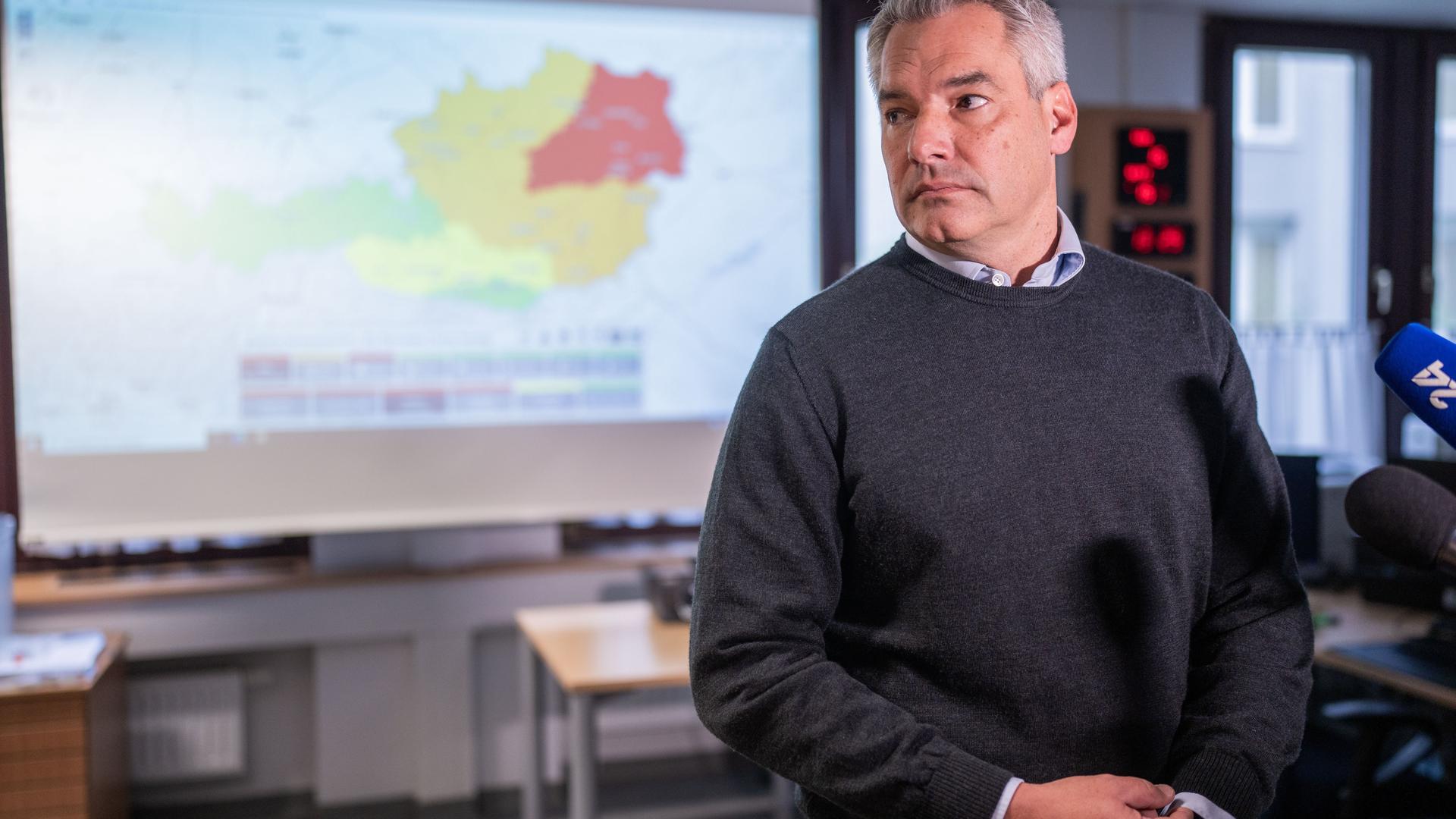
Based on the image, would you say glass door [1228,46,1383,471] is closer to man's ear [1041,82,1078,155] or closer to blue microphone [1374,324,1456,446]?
man's ear [1041,82,1078,155]

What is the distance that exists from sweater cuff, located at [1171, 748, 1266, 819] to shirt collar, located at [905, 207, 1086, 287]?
0.49 m

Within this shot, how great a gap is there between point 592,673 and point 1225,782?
1.55 meters

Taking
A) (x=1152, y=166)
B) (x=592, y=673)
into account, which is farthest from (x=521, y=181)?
(x=1152, y=166)

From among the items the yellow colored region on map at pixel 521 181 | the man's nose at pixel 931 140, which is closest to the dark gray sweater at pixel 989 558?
the man's nose at pixel 931 140

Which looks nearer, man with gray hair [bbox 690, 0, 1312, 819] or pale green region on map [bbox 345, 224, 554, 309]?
man with gray hair [bbox 690, 0, 1312, 819]

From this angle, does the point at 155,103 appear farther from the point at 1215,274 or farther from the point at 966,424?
the point at 1215,274

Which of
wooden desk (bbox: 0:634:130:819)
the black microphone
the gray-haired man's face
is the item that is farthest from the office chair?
wooden desk (bbox: 0:634:130:819)

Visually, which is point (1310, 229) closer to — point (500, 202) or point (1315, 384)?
point (1315, 384)

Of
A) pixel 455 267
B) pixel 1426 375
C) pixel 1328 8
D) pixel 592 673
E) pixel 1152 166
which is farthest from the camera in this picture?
pixel 1328 8

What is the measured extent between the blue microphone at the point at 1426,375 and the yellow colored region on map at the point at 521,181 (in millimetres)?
2698

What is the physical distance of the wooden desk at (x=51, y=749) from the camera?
2590 mm

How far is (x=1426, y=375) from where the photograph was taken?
0.85 metres

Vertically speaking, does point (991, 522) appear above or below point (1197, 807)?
above

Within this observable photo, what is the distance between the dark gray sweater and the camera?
1.07m
